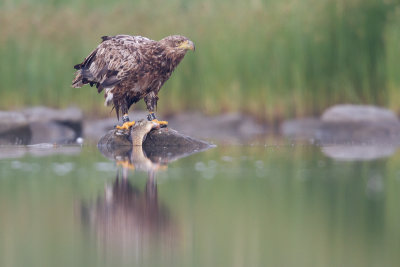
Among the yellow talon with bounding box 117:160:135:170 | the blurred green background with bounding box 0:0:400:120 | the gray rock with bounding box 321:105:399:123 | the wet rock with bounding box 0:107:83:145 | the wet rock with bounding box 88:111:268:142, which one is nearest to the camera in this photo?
the yellow talon with bounding box 117:160:135:170

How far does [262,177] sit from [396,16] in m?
6.74

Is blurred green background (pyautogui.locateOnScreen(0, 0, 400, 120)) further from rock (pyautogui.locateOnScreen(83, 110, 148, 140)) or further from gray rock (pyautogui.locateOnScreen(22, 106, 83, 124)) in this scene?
gray rock (pyautogui.locateOnScreen(22, 106, 83, 124))

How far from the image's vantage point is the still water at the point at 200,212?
147 inches

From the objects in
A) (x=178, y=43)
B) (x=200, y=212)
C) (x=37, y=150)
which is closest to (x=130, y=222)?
(x=200, y=212)

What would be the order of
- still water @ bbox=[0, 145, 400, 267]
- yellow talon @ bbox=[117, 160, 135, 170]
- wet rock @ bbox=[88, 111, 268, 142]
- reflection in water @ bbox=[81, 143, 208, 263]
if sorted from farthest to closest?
wet rock @ bbox=[88, 111, 268, 142] < yellow talon @ bbox=[117, 160, 135, 170] < reflection in water @ bbox=[81, 143, 208, 263] < still water @ bbox=[0, 145, 400, 267]

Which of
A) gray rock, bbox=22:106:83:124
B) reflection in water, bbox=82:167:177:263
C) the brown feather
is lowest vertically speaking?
reflection in water, bbox=82:167:177:263

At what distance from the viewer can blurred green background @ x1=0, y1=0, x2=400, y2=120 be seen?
12875mm

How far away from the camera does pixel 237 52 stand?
13.5m

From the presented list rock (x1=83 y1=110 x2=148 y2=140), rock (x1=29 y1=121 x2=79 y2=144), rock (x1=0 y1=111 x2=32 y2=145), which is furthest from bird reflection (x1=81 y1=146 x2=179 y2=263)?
rock (x1=83 y1=110 x2=148 y2=140)

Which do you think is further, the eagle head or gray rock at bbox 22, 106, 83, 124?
gray rock at bbox 22, 106, 83, 124

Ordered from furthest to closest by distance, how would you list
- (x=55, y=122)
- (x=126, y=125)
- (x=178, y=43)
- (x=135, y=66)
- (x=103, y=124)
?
1. (x=103, y=124)
2. (x=55, y=122)
3. (x=126, y=125)
4. (x=178, y=43)
5. (x=135, y=66)

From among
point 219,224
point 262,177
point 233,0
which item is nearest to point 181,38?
point 262,177

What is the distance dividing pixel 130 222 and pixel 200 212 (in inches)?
20.2

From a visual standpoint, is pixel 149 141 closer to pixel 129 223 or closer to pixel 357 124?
pixel 357 124
